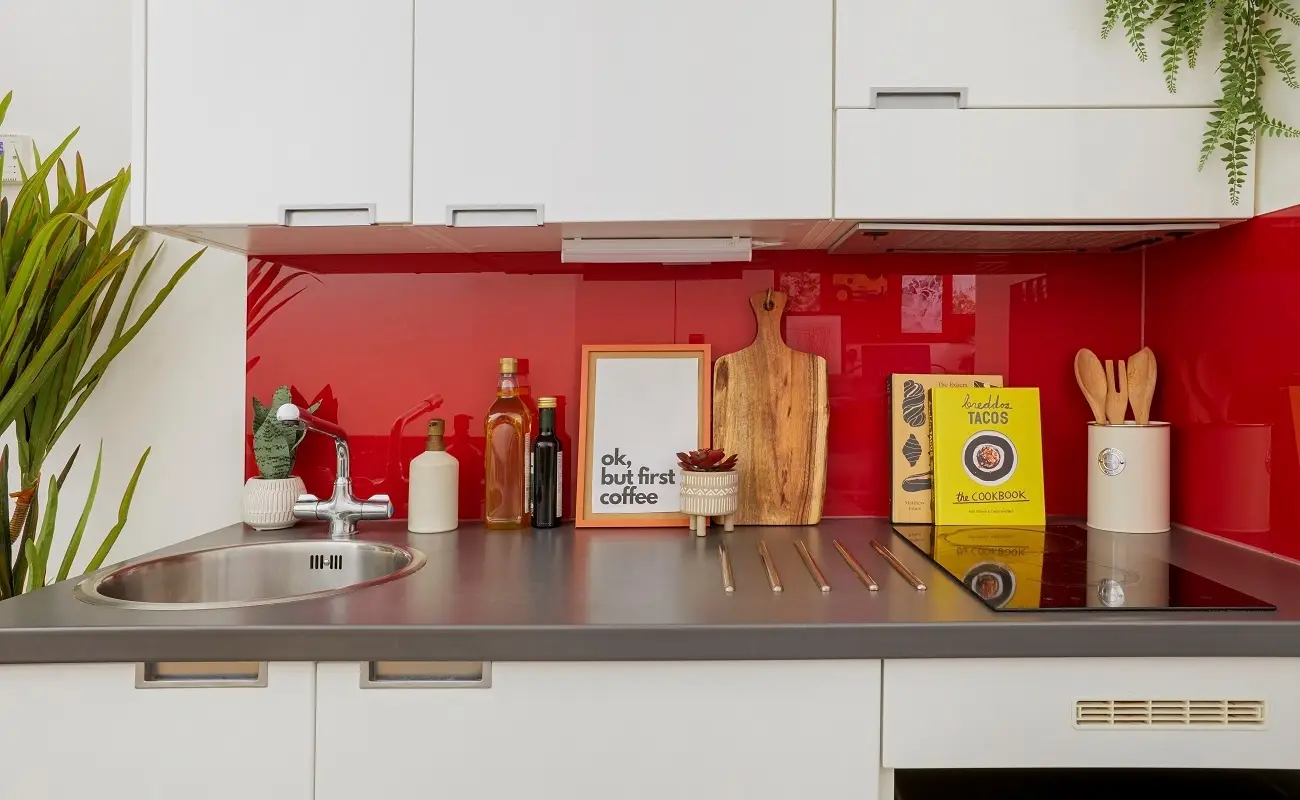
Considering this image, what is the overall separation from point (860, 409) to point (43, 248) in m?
1.60

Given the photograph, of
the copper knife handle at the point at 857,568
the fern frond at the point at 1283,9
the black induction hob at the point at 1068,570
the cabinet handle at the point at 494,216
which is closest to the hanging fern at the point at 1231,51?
the fern frond at the point at 1283,9

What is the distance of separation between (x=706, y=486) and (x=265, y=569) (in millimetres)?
854

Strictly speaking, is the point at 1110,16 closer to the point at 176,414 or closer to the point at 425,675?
the point at 425,675

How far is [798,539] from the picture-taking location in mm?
1594

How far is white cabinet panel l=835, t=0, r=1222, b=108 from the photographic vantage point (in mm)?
1396

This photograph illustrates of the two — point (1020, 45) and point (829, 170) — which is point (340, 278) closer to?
point (829, 170)

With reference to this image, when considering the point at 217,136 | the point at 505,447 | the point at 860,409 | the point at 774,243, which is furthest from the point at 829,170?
the point at 217,136

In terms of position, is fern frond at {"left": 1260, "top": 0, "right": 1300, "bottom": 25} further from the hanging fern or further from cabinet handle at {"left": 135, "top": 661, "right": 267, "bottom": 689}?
cabinet handle at {"left": 135, "top": 661, "right": 267, "bottom": 689}

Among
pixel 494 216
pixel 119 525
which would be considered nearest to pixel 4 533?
pixel 119 525

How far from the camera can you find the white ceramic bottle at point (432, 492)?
5.43 ft

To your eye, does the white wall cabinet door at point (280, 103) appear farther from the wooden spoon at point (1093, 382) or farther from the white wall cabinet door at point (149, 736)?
the wooden spoon at point (1093, 382)

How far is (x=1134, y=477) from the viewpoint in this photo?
1599 mm

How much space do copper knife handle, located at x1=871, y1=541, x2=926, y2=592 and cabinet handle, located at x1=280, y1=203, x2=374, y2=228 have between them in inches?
41.7

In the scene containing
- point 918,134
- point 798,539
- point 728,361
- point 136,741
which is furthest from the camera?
point 728,361
